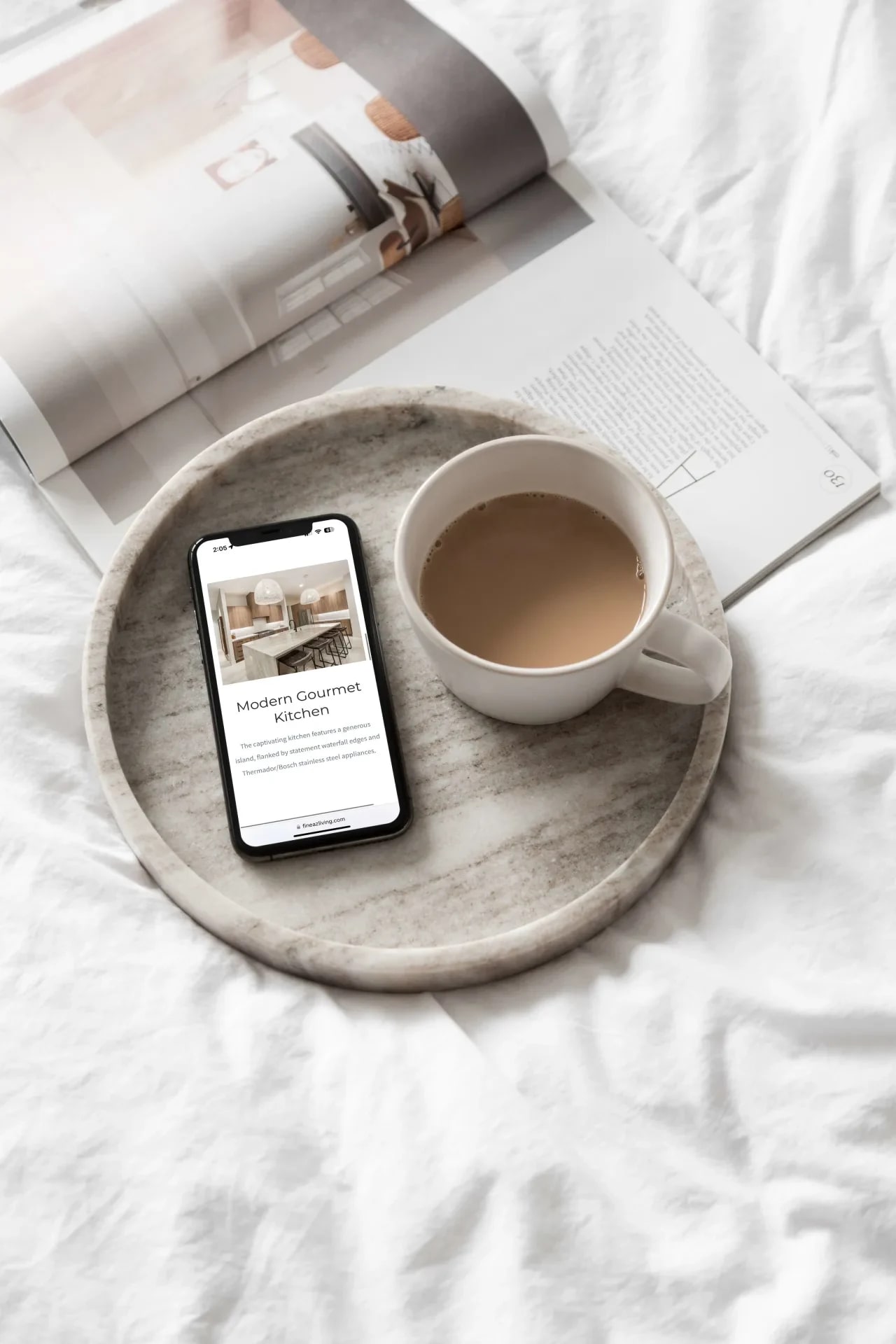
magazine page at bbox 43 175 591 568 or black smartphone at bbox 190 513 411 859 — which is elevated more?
magazine page at bbox 43 175 591 568

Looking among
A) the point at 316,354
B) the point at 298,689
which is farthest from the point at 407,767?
the point at 316,354

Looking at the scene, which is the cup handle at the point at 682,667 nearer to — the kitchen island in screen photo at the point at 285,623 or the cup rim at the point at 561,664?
the cup rim at the point at 561,664

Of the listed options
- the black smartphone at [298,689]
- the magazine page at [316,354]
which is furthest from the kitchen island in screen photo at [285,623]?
the magazine page at [316,354]

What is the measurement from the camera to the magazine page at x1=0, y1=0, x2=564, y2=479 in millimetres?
704

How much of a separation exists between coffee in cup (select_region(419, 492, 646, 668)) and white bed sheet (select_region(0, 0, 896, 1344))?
0.11m

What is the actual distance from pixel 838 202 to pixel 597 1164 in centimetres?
62

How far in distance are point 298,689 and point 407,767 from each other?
72 mm

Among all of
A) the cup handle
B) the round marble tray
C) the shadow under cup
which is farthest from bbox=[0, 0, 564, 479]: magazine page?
the cup handle

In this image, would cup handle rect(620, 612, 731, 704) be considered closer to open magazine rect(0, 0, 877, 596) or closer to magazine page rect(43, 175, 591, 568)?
open magazine rect(0, 0, 877, 596)

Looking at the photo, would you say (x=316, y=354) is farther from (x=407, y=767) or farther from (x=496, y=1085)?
(x=496, y=1085)

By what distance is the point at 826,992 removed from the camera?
0.54 metres

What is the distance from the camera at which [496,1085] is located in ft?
1.70

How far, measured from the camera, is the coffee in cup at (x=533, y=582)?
22.5 inches

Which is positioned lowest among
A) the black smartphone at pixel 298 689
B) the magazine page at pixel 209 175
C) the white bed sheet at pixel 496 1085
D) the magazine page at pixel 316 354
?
the white bed sheet at pixel 496 1085
